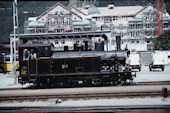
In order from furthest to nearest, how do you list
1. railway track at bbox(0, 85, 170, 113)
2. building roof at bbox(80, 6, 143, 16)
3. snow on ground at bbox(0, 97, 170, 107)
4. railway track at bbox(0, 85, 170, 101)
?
building roof at bbox(80, 6, 143, 16) < railway track at bbox(0, 85, 170, 101) < snow on ground at bbox(0, 97, 170, 107) < railway track at bbox(0, 85, 170, 113)

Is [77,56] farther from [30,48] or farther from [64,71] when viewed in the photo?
[30,48]

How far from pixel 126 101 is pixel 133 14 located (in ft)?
251

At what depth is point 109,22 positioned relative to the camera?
252 ft

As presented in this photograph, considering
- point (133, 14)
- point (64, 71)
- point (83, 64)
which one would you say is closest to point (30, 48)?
point (64, 71)

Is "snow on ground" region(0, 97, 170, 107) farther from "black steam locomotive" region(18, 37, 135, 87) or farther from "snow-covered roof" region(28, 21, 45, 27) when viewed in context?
"snow-covered roof" region(28, 21, 45, 27)

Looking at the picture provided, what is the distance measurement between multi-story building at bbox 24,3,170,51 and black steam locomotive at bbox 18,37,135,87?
53379 mm

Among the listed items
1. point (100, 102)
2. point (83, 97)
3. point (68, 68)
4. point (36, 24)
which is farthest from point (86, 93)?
point (36, 24)

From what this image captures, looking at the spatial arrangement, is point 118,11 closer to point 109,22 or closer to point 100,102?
point 109,22

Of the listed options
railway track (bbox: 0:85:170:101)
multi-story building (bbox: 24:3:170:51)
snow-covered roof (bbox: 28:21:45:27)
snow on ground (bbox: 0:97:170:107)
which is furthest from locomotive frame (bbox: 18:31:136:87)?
snow-covered roof (bbox: 28:21:45:27)

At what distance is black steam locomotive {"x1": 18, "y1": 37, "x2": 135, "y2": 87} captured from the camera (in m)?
14.9

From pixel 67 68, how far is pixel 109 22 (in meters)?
64.0

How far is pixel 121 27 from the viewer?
3034 inches

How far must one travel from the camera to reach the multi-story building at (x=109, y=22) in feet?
226

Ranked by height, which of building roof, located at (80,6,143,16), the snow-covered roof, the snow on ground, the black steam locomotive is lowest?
the snow on ground
